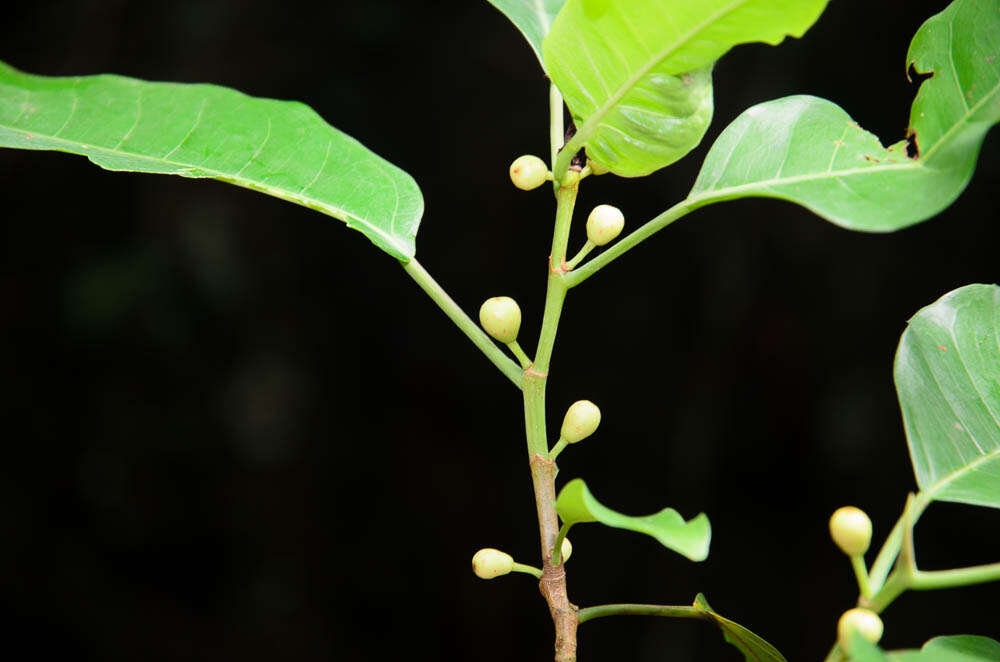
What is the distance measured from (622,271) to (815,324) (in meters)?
0.47

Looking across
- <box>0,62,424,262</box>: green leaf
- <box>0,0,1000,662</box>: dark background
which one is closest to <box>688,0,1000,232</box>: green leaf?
<box>0,62,424,262</box>: green leaf

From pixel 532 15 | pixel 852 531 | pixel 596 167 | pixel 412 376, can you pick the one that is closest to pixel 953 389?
pixel 852 531

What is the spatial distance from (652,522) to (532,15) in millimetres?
431

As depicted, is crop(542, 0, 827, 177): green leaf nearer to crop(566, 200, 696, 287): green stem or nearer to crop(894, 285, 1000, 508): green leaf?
crop(566, 200, 696, 287): green stem

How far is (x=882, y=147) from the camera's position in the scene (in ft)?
1.71

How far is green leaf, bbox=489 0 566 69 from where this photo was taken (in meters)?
0.68

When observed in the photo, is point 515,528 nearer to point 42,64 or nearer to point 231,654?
point 231,654

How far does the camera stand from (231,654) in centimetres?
249

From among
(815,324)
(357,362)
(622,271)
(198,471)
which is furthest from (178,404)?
(815,324)

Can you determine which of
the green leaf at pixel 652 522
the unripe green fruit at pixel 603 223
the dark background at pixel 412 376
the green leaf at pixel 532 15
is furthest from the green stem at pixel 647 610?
the dark background at pixel 412 376

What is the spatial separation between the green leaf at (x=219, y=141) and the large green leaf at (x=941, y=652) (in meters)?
0.36

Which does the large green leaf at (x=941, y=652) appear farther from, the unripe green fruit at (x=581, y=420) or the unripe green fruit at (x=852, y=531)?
the unripe green fruit at (x=581, y=420)

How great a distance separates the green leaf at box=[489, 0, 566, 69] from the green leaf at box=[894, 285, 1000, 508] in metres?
0.32

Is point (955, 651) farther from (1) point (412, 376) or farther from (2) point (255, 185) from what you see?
(1) point (412, 376)
